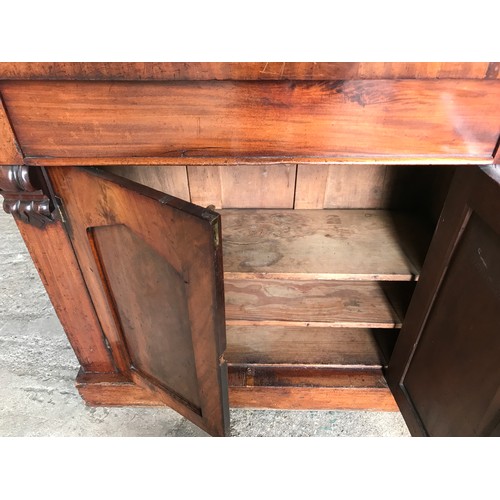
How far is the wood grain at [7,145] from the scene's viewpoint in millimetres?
703

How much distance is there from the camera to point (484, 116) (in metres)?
0.68

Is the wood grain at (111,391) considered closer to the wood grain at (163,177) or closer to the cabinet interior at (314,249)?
the cabinet interior at (314,249)

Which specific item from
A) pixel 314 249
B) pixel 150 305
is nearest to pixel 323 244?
pixel 314 249

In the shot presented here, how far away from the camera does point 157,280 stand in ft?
2.78

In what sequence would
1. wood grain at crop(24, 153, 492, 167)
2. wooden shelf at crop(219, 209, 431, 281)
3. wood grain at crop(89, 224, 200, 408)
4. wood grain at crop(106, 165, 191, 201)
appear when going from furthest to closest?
wood grain at crop(106, 165, 191, 201) < wooden shelf at crop(219, 209, 431, 281) < wood grain at crop(89, 224, 200, 408) < wood grain at crop(24, 153, 492, 167)

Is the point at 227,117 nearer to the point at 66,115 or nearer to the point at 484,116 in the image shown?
the point at 66,115

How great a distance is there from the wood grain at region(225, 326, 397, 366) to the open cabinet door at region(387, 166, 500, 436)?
26cm

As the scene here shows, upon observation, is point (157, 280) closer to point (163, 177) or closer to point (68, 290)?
point (68, 290)

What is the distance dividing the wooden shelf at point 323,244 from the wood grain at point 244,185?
0.12ft

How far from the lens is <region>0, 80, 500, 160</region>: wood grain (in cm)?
65

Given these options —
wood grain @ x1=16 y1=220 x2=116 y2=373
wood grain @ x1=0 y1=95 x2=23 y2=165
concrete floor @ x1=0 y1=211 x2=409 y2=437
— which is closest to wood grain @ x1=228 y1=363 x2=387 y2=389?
Result: concrete floor @ x1=0 y1=211 x2=409 y2=437

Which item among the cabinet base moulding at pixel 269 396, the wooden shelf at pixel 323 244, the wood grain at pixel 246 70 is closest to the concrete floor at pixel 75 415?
the cabinet base moulding at pixel 269 396

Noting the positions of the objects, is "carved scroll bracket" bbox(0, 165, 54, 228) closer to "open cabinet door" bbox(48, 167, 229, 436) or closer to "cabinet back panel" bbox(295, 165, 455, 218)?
"open cabinet door" bbox(48, 167, 229, 436)
